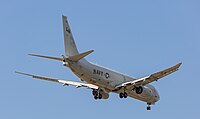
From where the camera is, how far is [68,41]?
83.9 meters

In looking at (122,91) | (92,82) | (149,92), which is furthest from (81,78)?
(149,92)

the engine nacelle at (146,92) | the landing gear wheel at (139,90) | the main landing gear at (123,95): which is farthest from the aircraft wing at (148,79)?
the engine nacelle at (146,92)

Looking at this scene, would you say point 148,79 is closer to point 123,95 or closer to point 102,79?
point 123,95

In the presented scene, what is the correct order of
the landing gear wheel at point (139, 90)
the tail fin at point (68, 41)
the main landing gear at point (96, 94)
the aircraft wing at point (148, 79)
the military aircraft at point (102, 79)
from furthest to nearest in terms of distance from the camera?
1. the main landing gear at point (96, 94)
2. the landing gear wheel at point (139, 90)
3. the aircraft wing at point (148, 79)
4. the tail fin at point (68, 41)
5. the military aircraft at point (102, 79)

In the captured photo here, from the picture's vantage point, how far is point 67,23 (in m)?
85.6

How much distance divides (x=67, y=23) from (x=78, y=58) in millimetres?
7505

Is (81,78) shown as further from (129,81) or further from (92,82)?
(129,81)

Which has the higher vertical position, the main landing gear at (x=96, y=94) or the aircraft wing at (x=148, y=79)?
the aircraft wing at (x=148, y=79)

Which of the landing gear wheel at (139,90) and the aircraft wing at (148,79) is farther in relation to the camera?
the landing gear wheel at (139,90)

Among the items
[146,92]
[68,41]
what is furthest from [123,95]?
[68,41]

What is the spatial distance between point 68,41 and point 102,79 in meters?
7.75

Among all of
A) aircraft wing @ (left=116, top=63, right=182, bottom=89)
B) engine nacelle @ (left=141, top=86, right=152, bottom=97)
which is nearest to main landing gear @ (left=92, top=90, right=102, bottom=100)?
aircraft wing @ (left=116, top=63, right=182, bottom=89)

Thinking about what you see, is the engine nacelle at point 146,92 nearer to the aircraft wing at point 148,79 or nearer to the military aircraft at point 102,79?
the military aircraft at point 102,79

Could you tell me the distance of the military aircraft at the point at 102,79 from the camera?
8194cm
